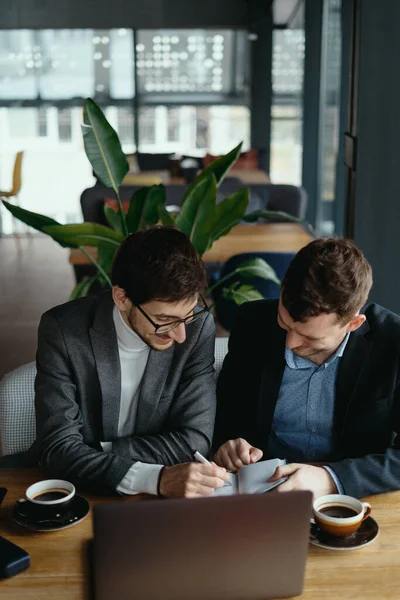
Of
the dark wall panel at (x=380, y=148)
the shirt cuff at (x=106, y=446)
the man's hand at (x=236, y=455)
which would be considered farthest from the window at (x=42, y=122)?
the man's hand at (x=236, y=455)

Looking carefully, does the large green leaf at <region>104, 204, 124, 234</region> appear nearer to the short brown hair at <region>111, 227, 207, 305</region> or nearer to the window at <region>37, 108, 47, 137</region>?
the short brown hair at <region>111, 227, 207, 305</region>

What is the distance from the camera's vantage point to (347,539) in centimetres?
159

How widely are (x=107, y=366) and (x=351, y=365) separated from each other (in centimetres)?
61

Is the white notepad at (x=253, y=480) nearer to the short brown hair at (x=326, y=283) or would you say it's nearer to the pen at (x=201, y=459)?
the pen at (x=201, y=459)

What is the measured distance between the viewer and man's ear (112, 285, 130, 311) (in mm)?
1954

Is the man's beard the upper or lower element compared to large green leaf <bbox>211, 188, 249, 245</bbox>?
lower

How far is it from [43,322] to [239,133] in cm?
909

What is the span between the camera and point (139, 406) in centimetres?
207

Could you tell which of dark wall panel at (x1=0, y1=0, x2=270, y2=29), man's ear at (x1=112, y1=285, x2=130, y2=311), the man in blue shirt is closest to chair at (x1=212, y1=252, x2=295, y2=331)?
the man in blue shirt

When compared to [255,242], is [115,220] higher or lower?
higher

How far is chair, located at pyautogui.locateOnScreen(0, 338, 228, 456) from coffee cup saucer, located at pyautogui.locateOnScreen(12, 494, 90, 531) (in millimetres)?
551

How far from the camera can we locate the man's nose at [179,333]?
194 cm

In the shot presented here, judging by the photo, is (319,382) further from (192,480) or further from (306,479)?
(192,480)

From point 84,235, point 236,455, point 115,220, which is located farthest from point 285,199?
point 236,455
